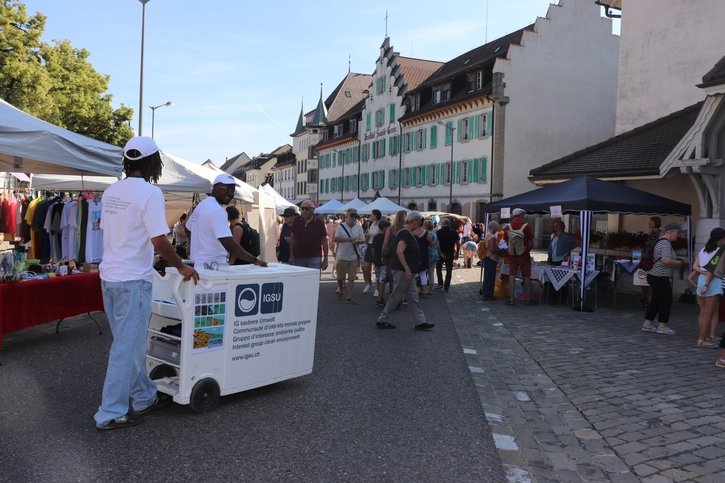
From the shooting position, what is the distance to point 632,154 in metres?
15.9

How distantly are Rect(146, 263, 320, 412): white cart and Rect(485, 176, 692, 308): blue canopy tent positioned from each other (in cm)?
779

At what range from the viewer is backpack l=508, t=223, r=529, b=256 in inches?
513

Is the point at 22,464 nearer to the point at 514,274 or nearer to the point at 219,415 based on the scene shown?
the point at 219,415

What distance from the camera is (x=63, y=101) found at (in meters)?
33.3

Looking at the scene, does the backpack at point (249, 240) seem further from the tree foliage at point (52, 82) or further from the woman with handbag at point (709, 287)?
the tree foliage at point (52, 82)

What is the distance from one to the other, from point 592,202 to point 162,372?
29.7ft

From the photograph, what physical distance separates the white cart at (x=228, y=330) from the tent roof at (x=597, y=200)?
7.86 meters

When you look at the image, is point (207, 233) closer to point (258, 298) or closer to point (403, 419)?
point (258, 298)

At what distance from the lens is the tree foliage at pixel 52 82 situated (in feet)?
94.0

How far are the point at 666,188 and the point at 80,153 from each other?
1297cm

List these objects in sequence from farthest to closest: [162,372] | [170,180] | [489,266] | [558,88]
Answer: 1. [558,88]
2. [489,266]
3. [170,180]
4. [162,372]

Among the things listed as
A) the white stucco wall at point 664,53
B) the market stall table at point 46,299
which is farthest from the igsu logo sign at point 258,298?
the white stucco wall at point 664,53

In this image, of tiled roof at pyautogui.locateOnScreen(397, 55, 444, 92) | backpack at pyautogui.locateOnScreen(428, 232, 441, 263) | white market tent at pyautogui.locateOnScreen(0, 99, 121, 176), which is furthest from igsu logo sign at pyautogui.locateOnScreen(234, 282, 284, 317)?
tiled roof at pyautogui.locateOnScreen(397, 55, 444, 92)

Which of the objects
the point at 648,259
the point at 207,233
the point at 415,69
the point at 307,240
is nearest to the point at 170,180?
the point at 307,240
